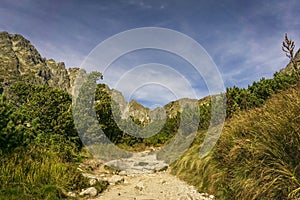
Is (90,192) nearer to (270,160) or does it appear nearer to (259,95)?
(270,160)

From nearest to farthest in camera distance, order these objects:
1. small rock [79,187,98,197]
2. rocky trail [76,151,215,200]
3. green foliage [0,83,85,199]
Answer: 1. green foliage [0,83,85,199]
2. rocky trail [76,151,215,200]
3. small rock [79,187,98,197]

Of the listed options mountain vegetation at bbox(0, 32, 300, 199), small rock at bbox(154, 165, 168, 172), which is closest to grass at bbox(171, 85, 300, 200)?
mountain vegetation at bbox(0, 32, 300, 199)

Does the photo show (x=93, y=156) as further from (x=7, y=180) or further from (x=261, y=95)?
(x=261, y=95)

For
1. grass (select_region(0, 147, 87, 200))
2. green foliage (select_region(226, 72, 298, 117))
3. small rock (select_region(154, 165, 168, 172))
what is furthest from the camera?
small rock (select_region(154, 165, 168, 172))

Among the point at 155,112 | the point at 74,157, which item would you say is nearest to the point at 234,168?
the point at 74,157

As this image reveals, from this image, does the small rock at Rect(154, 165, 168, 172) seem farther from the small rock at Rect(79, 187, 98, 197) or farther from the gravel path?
the small rock at Rect(79, 187, 98, 197)

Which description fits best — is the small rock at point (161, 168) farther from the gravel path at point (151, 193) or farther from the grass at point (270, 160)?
the grass at point (270, 160)

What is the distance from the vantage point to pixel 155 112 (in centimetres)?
3052

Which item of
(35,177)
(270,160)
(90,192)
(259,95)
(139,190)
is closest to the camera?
(270,160)

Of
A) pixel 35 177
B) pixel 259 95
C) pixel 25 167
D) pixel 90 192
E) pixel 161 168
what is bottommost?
pixel 90 192

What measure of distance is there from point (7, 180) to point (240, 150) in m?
5.61

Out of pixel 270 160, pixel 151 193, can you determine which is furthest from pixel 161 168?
pixel 270 160

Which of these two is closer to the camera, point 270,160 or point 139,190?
point 270,160

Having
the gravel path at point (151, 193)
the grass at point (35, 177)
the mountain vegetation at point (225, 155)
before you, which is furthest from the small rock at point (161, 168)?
the grass at point (35, 177)
